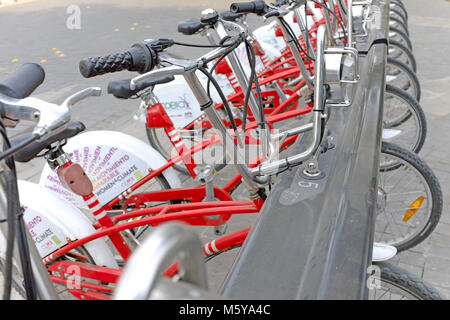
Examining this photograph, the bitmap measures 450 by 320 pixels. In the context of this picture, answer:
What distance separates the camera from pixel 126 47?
6836 millimetres

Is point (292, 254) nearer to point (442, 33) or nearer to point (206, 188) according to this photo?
point (206, 188)

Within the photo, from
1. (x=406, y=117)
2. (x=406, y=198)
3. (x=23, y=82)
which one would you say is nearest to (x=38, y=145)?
(x=23, y=82)

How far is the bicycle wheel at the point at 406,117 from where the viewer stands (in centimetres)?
316

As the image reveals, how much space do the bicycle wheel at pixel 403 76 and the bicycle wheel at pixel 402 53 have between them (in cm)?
27

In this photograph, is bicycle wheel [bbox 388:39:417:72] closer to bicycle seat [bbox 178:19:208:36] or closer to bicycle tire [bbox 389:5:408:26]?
Answer: bicycle tire [bbox 389:5:408:26]

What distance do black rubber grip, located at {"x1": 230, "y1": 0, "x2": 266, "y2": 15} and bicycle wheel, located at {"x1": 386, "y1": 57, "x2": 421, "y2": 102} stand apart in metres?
1.72

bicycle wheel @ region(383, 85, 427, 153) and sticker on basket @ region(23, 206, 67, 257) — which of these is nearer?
sticker on basket @ region(23, 206, 67, 257)

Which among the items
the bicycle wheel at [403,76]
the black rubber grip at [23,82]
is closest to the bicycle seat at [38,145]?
the black rubber grip at [23,82]

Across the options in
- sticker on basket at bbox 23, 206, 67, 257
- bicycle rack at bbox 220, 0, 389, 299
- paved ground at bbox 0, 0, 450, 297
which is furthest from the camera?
paved ground at bbox 0, 0, 450, 297

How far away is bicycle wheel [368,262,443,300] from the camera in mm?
1562

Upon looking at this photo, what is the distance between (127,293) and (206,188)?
72.6 inches

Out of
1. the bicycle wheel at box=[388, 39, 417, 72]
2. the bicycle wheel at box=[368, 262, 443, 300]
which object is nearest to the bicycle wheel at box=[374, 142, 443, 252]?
the bicycle wheel at box=[368, 262, 443, 300]

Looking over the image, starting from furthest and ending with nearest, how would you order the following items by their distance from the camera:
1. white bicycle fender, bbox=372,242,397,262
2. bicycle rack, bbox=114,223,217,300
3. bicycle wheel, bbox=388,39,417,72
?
bicycle wheel, bbox=388,39,417,72
white bicycle fender, bbox=372,242,397,262
bicycle rack, bbox=114,223,217,300
